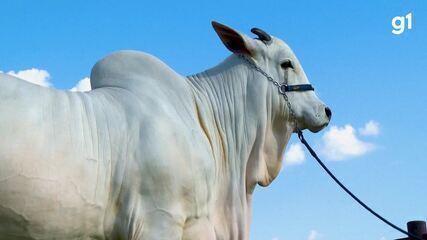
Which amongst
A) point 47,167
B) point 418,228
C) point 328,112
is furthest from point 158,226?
point 418,228

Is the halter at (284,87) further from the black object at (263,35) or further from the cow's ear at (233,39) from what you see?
the black object at (263,35)

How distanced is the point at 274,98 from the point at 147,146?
3.83 ft

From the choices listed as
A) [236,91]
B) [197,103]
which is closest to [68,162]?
[197,103]

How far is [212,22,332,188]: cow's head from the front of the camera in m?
4.50

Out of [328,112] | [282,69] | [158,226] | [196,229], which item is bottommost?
[196,229]

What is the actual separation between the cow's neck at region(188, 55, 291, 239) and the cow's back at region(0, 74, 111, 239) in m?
0.88

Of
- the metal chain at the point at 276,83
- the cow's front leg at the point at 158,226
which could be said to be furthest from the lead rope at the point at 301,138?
the cow's front leg at the point at 158,226

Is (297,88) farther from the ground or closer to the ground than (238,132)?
farther from the ground

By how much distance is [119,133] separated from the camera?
12.1ft

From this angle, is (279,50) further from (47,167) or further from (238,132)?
(47,167)

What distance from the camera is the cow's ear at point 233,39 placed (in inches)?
178

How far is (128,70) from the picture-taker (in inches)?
162

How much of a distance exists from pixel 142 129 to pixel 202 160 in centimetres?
38

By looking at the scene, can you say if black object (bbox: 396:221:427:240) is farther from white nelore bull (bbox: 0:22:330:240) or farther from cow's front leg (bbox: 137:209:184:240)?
cow's front leg (bbox: 137:209:184:240)
